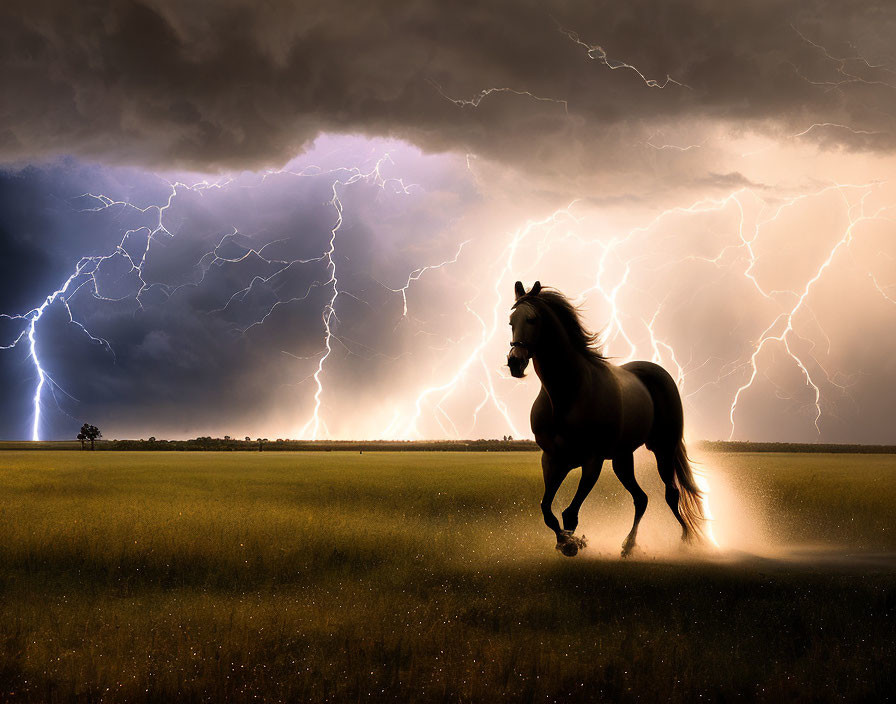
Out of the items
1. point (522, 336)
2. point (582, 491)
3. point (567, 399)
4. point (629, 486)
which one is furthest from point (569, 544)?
point (522, 336)

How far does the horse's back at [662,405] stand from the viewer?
37.3 feet

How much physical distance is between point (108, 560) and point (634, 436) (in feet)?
24.5

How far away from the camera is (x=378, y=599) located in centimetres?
766

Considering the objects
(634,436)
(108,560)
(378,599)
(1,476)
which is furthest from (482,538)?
(1,476)

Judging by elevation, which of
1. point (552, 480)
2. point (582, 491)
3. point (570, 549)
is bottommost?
point (570, 549)

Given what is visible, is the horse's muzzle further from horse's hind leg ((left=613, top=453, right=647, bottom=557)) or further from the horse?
horse's hind leg ((left=613, top=453, right=647, bottom=557))

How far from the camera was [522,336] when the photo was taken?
28.0ft

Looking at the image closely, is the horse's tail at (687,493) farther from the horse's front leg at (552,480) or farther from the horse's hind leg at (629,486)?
the horse's front leg at (552,480)

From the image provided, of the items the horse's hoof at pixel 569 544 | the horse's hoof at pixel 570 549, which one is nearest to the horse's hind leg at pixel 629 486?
the horse's hoof at pixel 569 544

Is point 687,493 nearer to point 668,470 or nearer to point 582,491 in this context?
point 668,470

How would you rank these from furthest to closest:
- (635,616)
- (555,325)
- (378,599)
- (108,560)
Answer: (108,560) → (555,325) → (378,599) → (635,616)

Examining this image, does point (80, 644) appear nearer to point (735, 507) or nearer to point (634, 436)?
point (634, 436)

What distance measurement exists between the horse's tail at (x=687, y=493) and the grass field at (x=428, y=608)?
49cm

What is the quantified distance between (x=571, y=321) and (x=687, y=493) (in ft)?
13.2
